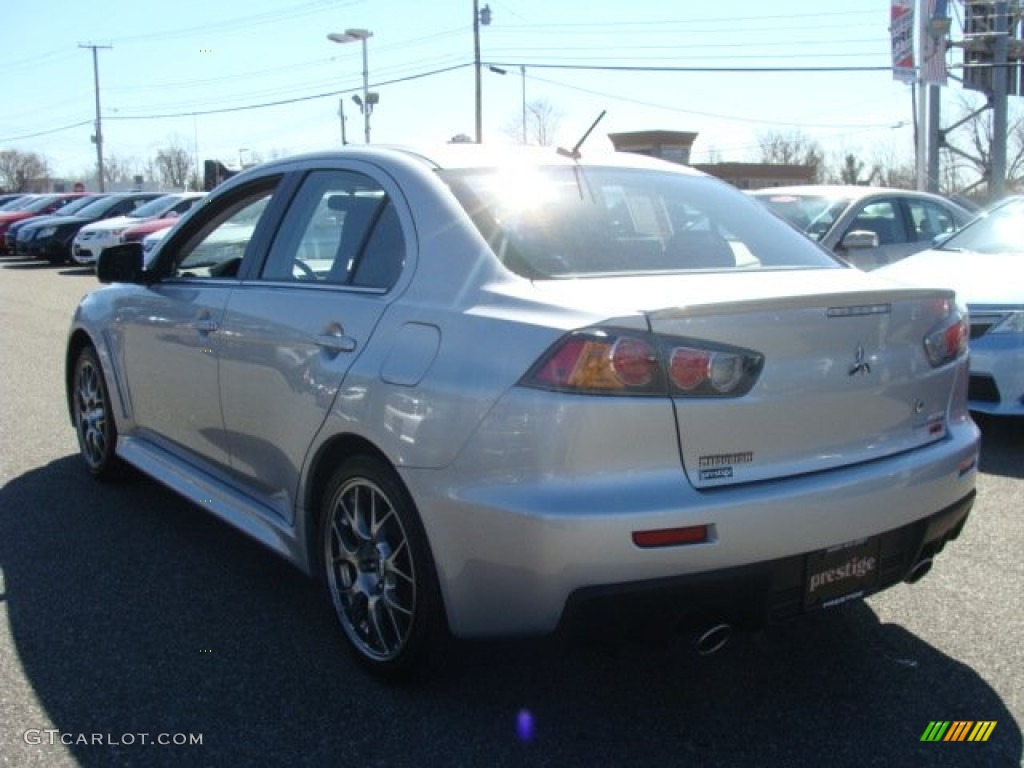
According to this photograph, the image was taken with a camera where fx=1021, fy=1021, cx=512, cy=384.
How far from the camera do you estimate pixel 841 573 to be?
2.86 meters

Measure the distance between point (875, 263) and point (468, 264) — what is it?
6968 mm

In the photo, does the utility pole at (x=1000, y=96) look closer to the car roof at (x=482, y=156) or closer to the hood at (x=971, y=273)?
the hood at (x=971, y=273)

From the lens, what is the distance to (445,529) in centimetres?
277

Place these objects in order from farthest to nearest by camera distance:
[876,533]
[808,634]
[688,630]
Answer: [808,634] → [876,533] → [688,630]

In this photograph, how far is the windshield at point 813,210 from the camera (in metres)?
9.04

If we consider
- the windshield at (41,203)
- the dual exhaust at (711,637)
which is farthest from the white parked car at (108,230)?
the dual exhaust at (711,637)

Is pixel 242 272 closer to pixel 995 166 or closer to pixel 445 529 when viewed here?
pixel 445 529

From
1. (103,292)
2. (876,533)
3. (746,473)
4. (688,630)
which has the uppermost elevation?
(103,292)

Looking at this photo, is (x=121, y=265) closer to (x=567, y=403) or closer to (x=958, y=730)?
(x=567, y=403)

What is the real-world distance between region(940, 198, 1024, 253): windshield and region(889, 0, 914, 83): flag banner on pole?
59.7 feet

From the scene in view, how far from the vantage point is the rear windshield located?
3112 mm

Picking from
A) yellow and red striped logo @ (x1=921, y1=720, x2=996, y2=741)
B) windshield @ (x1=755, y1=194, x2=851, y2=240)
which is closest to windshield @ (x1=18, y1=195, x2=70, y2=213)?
windshield @ (x1=755, y1=194, x2=851, y2=240)

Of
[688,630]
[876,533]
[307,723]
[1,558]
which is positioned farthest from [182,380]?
[876,533]

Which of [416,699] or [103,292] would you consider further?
[103,292]
